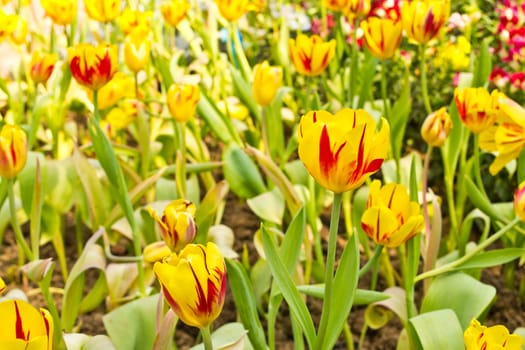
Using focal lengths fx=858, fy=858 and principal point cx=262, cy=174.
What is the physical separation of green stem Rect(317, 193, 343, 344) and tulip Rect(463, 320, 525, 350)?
14 centimetres

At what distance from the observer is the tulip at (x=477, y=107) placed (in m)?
1.28

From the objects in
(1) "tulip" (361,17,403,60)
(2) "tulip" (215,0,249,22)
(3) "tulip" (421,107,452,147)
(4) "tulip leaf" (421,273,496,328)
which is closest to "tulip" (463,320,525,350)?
(4) "tulip leaf" (421,273,496,328)

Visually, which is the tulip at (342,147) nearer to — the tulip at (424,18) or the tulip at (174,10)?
the tulip at (424,18)

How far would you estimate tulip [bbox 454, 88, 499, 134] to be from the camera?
4.20 ft

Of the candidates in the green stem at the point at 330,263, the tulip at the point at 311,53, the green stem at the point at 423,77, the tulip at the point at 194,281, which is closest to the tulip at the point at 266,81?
the tulip at the point at 311,53

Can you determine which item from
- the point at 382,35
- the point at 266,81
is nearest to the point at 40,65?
the point at 266,81

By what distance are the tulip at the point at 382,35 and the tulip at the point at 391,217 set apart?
54 cm

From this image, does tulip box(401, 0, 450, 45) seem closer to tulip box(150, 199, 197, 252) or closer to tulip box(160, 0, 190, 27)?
tulip box(160, 0, 190, 27)

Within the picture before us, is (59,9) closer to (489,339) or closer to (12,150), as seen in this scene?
(12,150)

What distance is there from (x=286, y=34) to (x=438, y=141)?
104cm

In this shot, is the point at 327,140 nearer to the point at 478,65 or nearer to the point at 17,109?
the point at 478,65

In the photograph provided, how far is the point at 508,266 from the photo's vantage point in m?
1.70

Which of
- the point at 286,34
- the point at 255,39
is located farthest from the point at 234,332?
the point at 255,39

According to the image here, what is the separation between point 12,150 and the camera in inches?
44.0
